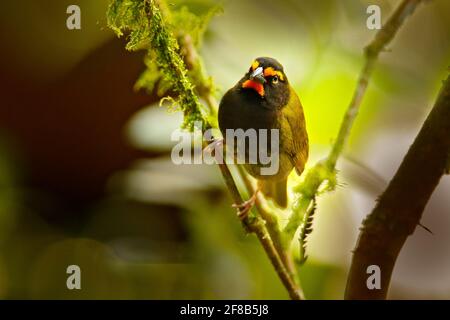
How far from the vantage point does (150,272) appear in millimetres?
1275

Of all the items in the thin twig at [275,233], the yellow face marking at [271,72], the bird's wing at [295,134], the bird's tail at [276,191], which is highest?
Answer: the yellow face marking at [271,72]

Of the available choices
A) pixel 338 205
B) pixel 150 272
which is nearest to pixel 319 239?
pixel 338 205

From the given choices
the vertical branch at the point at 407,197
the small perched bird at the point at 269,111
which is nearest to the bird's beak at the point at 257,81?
the small perched bird at the point at 269,111

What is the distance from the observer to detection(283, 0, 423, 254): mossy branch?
854 mm

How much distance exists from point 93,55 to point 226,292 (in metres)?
0.65

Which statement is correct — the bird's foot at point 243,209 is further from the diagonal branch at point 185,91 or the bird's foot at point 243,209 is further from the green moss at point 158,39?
the green moss at point 158,39

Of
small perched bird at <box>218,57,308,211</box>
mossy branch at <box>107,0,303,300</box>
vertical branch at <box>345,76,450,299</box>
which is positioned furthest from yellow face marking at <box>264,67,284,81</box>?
vertical branch at <box>345,76,450,299</box>

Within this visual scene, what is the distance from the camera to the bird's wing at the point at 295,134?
89 centimetres

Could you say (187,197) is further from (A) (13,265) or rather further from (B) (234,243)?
(A) (13,265)

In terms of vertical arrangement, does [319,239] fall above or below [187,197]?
below

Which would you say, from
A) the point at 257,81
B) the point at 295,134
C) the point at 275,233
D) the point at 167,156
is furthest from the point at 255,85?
the point at 167,156

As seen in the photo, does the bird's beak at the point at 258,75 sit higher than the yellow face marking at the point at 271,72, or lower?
lower

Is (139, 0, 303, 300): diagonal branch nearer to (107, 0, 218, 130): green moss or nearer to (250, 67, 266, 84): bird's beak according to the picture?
(107, 0, 218, 130): green moss

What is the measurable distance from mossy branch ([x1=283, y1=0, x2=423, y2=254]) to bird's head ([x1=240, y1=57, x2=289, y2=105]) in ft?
0.37
